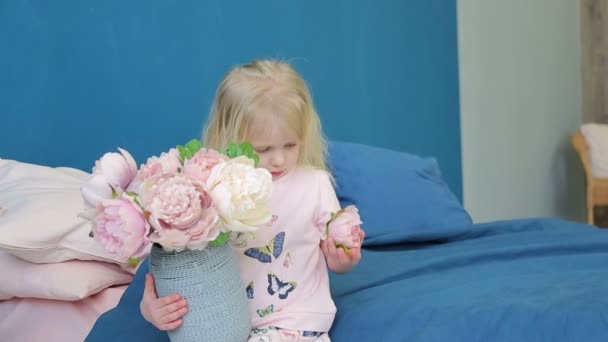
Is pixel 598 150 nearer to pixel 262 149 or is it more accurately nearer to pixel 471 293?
pixel 471 293

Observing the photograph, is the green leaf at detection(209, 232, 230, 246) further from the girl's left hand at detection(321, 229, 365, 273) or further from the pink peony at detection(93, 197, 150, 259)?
the girl's left hand at detection(321, 229, 365, 273)

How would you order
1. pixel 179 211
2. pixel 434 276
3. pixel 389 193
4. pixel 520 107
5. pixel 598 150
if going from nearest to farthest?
pixel 179 211, pixel 434 276, pixel 389 193, pixel 598 150, pixel 520 107

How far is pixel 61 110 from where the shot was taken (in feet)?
7.00

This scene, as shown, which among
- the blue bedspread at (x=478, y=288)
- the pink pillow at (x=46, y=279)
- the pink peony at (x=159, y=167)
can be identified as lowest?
the blue bedspread at (x=478, y=288)

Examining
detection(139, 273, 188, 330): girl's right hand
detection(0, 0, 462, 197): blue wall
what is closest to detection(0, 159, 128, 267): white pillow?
detection(139, 273, 188, 330): girl's right hand

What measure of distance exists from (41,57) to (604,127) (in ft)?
10.0

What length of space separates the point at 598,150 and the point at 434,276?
252cm

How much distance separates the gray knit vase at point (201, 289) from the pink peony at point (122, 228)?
0.32 ft

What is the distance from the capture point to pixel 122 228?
3.67 feet

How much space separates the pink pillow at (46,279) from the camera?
160 centimetres

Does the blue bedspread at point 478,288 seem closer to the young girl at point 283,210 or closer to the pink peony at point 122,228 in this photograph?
the young girl at point 283,210

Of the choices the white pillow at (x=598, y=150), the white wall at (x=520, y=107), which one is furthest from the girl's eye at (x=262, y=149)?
the white pillow at (x=598, y=150)

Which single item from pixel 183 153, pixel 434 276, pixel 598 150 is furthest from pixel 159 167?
pixel 598 150

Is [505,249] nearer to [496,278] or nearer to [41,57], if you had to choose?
[496,278]
